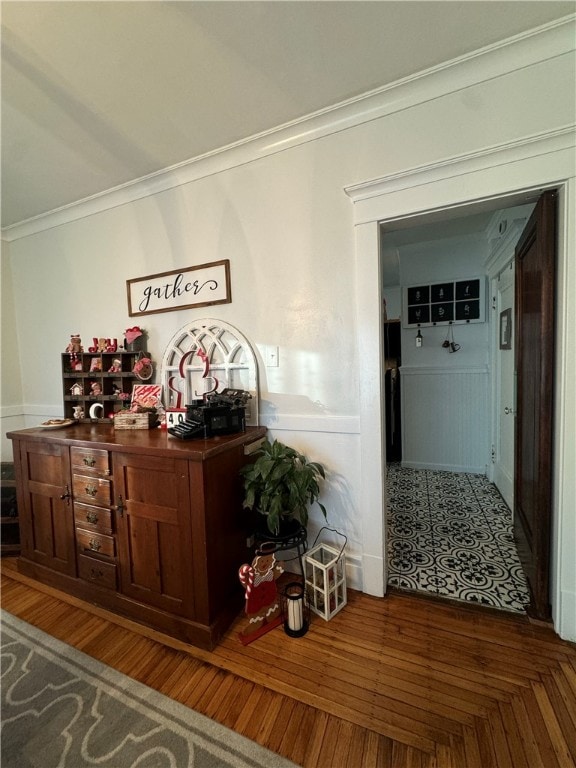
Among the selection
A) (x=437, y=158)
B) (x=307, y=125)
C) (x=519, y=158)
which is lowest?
(x=519, y=158)

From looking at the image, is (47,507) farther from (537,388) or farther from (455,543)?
(537,388)

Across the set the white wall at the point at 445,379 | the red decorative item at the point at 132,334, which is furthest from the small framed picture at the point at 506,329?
the red decorative item at the point at 132,334

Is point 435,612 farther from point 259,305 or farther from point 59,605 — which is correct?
point 59,605

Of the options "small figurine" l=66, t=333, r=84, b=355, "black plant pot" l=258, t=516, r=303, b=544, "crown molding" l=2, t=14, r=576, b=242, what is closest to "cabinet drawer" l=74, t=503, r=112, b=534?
"black plant pot" l=258, t=516, r=303, b=544

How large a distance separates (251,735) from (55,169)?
3.30 metres

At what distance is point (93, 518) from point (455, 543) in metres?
2.38

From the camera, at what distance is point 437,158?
5.09 ft

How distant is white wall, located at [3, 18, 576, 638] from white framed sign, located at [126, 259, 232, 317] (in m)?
0.06

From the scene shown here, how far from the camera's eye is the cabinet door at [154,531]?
1.50 metres

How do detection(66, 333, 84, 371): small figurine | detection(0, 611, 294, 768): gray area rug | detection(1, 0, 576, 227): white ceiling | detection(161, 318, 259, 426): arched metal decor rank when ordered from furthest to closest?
detection(66, 333, 84, 371): small figurine, detection(161, 318, 259, 426): arched metal decor, detection(1, 0, 576, 227): white ceiling, detection(0, 611, 294, 768): gray area rug

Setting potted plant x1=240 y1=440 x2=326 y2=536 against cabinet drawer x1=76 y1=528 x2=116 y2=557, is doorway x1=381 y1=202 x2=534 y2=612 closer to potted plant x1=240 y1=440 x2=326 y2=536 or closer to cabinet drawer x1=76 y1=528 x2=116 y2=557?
potted plant x1=240 y1=440 x2=326 y2=536

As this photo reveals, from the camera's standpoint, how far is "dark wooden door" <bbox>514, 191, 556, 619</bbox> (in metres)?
1.46

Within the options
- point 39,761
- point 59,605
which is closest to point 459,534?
point 39,761

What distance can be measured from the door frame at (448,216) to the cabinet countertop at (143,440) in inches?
29.1
